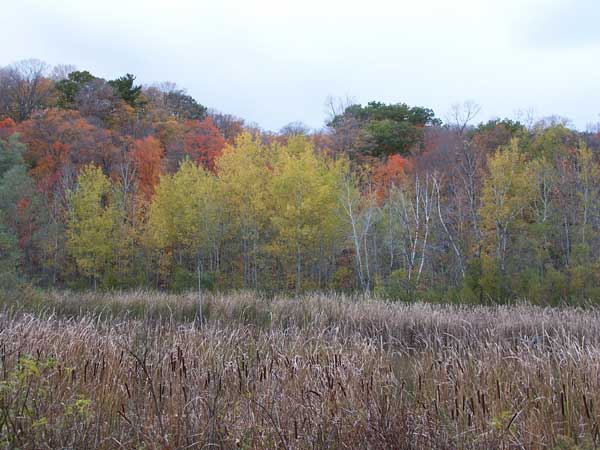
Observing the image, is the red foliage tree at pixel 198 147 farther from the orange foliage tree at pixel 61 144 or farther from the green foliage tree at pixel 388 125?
the green foliage tree at pixel 388 125

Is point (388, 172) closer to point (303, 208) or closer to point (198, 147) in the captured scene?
point (198, 147)

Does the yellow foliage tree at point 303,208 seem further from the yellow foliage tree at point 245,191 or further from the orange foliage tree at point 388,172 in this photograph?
the orange foliage tree at point 388,172

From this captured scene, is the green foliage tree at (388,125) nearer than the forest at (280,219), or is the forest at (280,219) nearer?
Result: the forest at (280,219)

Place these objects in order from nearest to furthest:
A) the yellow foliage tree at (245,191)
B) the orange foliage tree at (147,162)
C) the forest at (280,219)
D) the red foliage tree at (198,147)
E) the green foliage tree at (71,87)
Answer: the forest at (280,219) → the yellow foliage tree at (245,191) → the orange foliage tree at (147,162) → the red foliage tree at (198,147) → the green foliage tree at (71,87)

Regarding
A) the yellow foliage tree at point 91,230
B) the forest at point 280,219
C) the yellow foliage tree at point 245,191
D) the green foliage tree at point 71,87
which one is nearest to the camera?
the forest at point 280,219

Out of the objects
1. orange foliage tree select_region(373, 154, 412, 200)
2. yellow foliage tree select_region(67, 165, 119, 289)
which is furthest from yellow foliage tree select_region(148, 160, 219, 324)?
orange foliage tree select_region(373, 154, 412, 200)

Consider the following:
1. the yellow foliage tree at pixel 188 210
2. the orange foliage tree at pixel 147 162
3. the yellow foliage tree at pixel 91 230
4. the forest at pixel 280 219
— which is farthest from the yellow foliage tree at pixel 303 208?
the orange foliage tree at pixel 147 162

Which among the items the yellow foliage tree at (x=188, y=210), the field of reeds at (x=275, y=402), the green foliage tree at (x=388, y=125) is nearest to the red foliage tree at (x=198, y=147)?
the green foliage tree at (x=388, y=125)

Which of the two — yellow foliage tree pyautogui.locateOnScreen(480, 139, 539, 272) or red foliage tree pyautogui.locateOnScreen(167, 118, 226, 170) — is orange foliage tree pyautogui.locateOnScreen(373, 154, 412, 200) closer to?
yellow foliage tree pyautogui.locateOnScreen(480, 139, 539, 272)

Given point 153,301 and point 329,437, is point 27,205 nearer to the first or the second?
point 153,301

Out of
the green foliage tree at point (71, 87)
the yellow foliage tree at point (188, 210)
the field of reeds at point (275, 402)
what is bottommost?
the field of reeds at point (275, 402)

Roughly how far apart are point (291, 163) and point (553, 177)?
49.8ft

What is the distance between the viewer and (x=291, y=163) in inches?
1016

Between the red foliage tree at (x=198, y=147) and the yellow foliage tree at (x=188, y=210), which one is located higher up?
the red foliage tree at (x=198, y=147)
